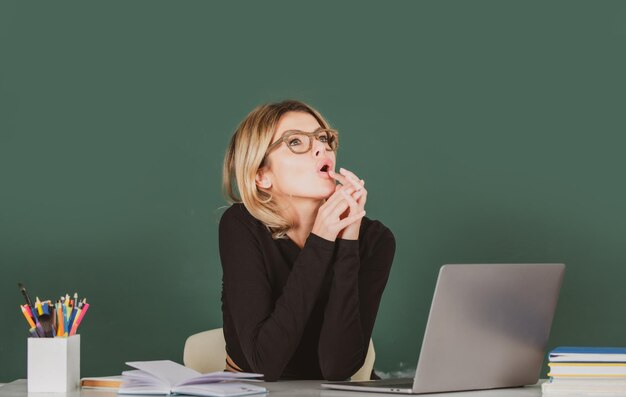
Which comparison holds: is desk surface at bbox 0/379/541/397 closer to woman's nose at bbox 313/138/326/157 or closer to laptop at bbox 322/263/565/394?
laptop at bbox 322/263/565/394

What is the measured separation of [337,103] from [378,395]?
1.59 meters

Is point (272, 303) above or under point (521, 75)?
under

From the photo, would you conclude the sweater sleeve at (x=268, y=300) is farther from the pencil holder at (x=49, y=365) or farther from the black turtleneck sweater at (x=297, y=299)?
the pencil holder at (x=49, y=365)

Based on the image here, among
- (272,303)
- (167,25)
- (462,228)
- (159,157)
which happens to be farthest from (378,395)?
(167,25)

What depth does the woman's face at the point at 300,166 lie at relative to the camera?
2.17m

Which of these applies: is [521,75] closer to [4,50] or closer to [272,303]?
[272,303]

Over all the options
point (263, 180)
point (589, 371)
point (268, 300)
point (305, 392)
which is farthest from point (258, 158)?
point (589, 371)

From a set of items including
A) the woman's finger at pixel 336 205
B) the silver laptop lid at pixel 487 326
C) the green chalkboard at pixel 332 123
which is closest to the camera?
the silver laptop lid at pixel 487 326

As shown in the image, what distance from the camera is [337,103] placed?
3020mm

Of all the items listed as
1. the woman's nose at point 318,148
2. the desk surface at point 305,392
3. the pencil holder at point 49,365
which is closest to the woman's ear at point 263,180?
the woman's nose at point 318,148

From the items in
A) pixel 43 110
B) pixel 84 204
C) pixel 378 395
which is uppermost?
pixel 43 110

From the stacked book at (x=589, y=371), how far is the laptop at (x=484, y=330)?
0.37 feet

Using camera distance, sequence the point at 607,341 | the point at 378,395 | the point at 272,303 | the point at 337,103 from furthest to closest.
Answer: the point at 337,103
the point at 607,341
the point at 272,303
the point at 378,395

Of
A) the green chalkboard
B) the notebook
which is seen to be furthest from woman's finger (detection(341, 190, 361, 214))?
the green chalkboard
